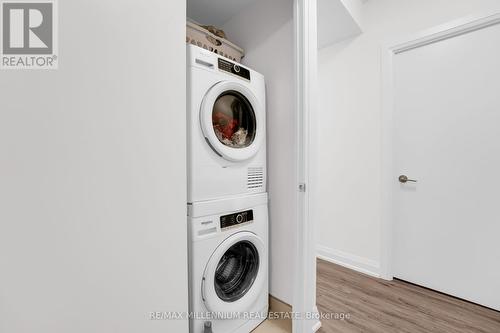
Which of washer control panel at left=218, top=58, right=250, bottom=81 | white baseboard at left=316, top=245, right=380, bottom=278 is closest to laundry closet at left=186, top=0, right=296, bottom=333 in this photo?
washer control panel at left=218, top=58, right=250, bottom=81

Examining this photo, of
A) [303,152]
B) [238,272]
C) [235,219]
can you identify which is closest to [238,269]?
[238,272]

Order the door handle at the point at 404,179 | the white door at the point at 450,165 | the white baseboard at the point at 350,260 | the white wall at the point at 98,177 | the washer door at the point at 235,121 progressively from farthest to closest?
the white baseboard at the point at 350,260, the door handle at the point at 404,179, the white door at the point at 450,165, the washer door at the point at 235,121, the white wall at the point at 98,177

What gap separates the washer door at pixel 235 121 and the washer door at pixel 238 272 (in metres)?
0.52

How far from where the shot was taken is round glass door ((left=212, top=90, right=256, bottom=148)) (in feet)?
4.48

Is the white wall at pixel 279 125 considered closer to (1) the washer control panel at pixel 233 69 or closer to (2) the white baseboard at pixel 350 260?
(1) the washer control panel at pixel 233 69

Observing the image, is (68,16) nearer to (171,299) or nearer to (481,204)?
(171,299)

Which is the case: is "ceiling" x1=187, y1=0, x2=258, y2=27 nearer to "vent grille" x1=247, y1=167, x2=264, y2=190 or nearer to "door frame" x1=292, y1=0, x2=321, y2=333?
"door frame" x1=292, y1=0, x2=321, y2=333

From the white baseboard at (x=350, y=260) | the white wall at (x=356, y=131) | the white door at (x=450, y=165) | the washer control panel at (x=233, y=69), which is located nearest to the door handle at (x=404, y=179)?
the white door at (x=450, y=165)

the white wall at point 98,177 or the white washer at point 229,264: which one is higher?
the white wall at point 98,177

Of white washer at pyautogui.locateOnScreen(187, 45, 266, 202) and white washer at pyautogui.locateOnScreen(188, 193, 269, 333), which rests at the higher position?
white washer at pyautogui.locateOnScreen(187, 45, 266, 202)

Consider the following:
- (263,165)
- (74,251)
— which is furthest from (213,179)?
(74,251)

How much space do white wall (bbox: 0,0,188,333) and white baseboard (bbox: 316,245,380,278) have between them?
1.95 metres

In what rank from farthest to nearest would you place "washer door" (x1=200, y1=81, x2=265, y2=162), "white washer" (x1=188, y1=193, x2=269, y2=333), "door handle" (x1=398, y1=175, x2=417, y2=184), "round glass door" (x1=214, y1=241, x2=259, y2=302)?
"door handle" (x1=398, y1=175, x2=417, y2=184) < "round glass door" (x1=214, y1=241, x2=259, y2=302) < "washer door" (x1=200, y1=81, x2=265, y2=162) < "white washer" (x1=188, y1=193, x2=269, y2=333)

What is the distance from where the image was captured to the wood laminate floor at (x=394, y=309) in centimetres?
141
